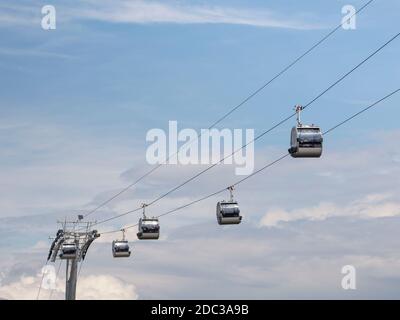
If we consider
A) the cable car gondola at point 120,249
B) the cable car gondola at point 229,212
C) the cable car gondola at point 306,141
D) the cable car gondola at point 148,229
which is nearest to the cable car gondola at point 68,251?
the cable car gondola at point 120,249

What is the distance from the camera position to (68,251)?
75.1 m

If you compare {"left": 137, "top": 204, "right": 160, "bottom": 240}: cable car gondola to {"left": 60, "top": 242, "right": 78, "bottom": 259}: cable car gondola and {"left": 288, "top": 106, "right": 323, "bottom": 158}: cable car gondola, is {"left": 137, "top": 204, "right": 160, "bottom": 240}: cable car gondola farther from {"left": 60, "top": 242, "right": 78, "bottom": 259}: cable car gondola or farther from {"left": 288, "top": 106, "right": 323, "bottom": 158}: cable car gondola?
{"left": 288, "top": 106, "right": 323, "bottom": 158}: cable car gondola

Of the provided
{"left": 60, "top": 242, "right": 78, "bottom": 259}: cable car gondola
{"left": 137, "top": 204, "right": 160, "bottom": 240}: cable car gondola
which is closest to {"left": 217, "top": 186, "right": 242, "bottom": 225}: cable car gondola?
{"left": 137, "top": 204, "right": 160, "bottom": 240}: cable car gondola

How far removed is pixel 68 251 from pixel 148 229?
66.8 ft

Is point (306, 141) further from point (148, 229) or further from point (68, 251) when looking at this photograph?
point (68, 251)

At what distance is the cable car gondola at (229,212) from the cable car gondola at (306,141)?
33.1 ft

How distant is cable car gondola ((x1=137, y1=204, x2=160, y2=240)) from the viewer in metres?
56.4

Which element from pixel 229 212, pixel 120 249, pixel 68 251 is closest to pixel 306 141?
pixel 229 212

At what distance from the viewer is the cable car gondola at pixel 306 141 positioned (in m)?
34.0

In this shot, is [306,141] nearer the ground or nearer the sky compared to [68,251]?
nearer the ground

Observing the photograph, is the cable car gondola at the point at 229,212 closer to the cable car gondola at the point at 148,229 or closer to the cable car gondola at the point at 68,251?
the cable car gondola at the point at 148,229
